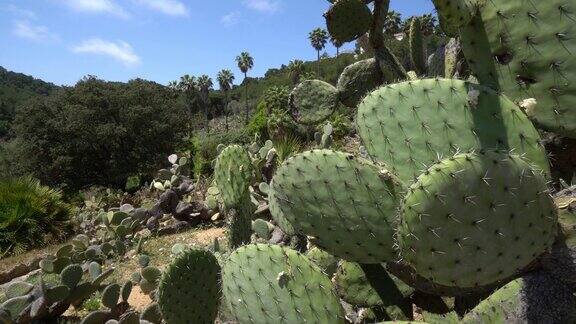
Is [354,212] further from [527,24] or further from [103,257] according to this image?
[103,257]

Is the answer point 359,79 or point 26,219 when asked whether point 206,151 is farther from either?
point 359,79

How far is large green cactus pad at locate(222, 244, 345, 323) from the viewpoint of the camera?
1788 millimetres

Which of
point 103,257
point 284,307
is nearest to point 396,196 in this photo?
point 284,307

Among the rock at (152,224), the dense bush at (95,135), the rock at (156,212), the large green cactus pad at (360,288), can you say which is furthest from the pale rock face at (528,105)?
the dense bush at (95,135)

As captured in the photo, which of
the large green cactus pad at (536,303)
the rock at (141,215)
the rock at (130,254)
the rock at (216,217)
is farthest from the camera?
the rock at (141,215)

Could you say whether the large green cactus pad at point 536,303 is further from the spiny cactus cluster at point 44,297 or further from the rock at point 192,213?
the rock at point 192,213

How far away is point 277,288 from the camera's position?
1853 millimetres

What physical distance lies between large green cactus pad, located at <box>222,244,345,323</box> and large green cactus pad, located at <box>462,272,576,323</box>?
1.78ft

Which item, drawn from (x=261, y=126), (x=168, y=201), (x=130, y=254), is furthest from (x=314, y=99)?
(x=261, y=126)

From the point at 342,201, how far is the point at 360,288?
0.74m

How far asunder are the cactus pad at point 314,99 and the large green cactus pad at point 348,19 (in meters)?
0.38

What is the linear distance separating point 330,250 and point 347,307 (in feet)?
4.03

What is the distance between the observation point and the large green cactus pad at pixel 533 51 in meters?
1.57

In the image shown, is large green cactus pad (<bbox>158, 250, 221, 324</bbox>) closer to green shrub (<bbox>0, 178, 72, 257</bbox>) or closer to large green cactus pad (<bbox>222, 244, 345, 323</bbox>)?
large green cactus pad (<bbox>222, 244, 345, 323</bbox>)
